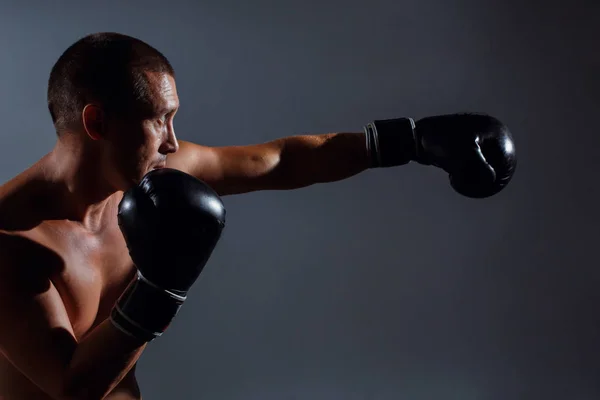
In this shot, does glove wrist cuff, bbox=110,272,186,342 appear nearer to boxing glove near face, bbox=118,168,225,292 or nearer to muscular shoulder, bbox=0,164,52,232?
boxing glove near face, bbox=118,168,225,292

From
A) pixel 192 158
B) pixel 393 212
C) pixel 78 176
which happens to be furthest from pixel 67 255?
pixel 393 212

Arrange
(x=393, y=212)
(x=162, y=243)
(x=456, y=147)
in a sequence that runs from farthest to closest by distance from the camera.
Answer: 1. (x=393, y=212)
2. (x=456, y=147)
3. (x=162, y=243)

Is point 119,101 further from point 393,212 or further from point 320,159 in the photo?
point 393,212

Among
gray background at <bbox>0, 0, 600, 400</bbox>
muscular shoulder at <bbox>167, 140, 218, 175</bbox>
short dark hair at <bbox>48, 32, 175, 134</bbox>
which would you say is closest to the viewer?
short dark hair at <bbox>48, 32, 175, 134</bbox>

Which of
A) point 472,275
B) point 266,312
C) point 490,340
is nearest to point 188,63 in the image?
point 266,312

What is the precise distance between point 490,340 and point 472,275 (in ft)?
0.76

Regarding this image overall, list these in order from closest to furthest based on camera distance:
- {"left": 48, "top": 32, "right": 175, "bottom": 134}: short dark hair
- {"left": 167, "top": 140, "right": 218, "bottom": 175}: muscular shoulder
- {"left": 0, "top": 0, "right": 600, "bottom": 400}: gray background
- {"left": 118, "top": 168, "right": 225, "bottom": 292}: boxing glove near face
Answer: {"left": 118, "top": 168, "right": 225, "bottom": 292}: boxing glove near face < {"left": 48, "top": 32, "right": 175, "bottom": 134}: short dark hair < {"left": 167, "top": 140, "right": 218, "bottom": 175}: muscular shoulder < {"left": 0, "top": 0, "right": 600, "bottom": 400}: gray background

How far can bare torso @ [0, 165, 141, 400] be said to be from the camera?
1.32 metres

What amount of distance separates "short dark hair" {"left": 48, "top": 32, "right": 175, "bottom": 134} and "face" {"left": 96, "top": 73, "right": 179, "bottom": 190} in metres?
0.02

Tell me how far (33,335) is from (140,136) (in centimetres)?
34

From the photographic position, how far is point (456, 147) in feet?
5.21

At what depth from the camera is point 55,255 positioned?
1.34 m

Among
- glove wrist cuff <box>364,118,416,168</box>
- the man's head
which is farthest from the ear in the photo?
glove wrist cuff <box>364,118,416,168</box>

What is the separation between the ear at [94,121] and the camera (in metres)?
1.30
